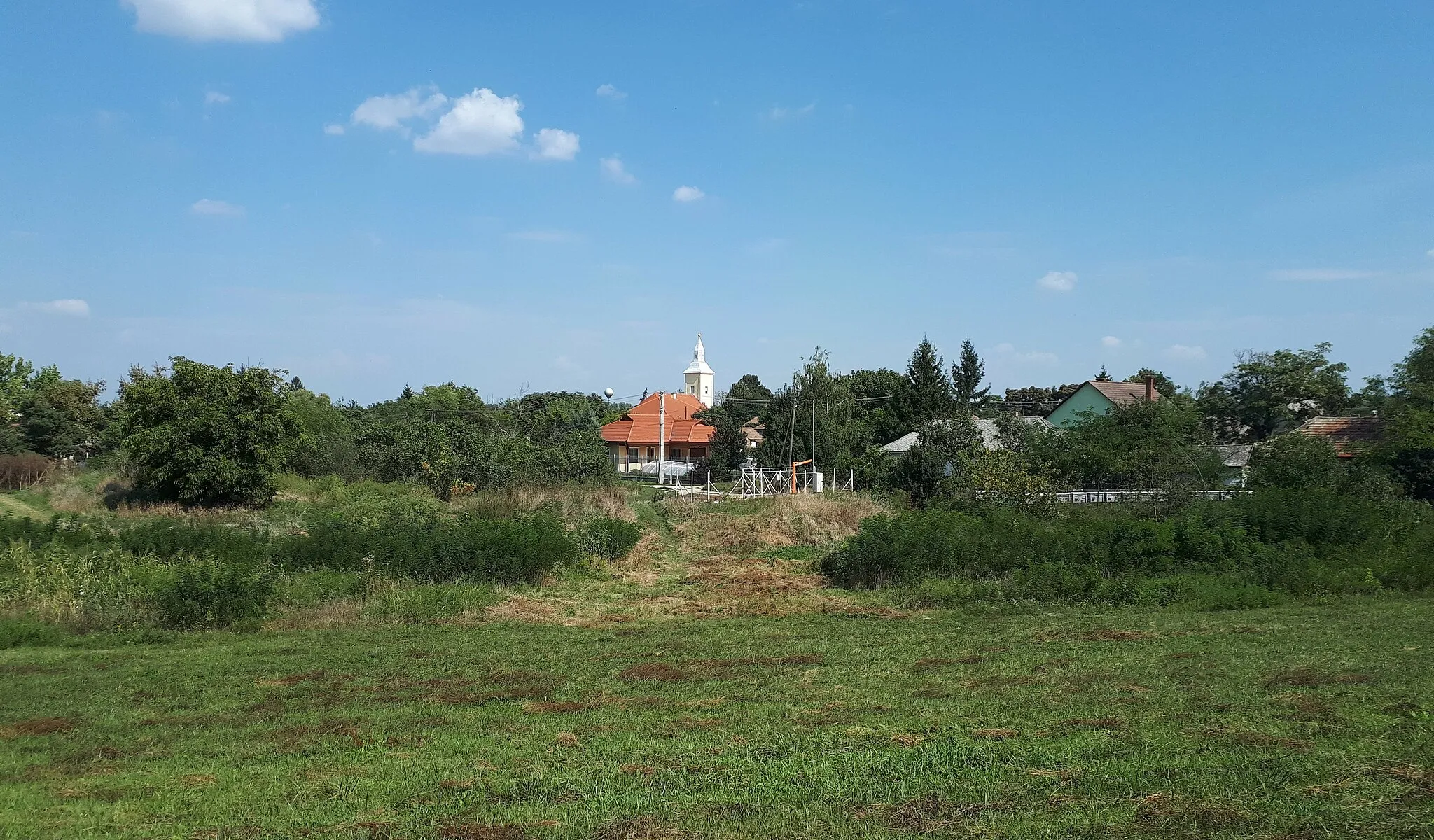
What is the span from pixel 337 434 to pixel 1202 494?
3026cm

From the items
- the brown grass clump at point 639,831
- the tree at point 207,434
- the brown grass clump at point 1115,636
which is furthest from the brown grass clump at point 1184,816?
the tree at point 207,434

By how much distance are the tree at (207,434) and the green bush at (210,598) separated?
13.2 m

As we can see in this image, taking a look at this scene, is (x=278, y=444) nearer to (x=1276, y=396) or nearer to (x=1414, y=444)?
(x=1414, y=444)

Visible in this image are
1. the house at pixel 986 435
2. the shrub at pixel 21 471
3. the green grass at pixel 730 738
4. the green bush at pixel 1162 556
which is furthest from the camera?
the shrub at pixel 21 471

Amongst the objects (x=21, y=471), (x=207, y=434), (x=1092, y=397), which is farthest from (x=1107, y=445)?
(x=21, y=471)

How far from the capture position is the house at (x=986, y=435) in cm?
3378

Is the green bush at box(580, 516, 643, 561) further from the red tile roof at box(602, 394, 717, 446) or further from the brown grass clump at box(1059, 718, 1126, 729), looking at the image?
the red tile roof at box(602, 394, 717, 446)

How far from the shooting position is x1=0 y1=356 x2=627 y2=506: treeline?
88.9ft

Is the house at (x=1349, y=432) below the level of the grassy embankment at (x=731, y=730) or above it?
above

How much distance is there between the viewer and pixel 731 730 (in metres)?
8.34

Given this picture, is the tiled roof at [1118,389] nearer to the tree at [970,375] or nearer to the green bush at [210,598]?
the tree at [970,375]

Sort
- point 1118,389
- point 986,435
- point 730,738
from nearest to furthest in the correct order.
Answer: point 730,738, point 986,435, point 1118,389

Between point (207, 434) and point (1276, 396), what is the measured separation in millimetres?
60453

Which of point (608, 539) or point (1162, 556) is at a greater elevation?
point (608, 539)
